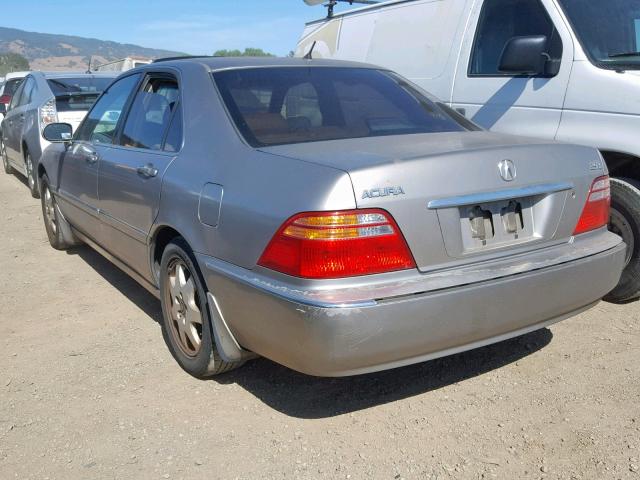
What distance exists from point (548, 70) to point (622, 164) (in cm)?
77

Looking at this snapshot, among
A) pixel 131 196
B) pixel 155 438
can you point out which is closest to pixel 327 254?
pixel 155 438

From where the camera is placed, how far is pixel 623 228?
4.11 m

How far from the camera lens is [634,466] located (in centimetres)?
255

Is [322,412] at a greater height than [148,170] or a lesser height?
lesser

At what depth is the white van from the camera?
13.2 feet

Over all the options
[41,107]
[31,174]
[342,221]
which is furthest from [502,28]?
[31,174]

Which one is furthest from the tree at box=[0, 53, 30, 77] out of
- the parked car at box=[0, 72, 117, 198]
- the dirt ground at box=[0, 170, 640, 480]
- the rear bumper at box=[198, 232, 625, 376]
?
the rear bumper at box=[198, 232, 625, 376]

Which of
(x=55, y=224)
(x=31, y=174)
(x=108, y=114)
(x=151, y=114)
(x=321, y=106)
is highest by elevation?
(x=321, y=106)

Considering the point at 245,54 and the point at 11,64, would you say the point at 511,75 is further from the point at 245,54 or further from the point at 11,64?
the point at 11,64

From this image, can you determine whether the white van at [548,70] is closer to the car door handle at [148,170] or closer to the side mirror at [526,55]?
the side mirror at [526,55]

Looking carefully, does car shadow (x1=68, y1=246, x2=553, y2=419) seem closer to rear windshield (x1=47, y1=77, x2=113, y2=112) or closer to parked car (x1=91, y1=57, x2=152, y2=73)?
rear windshield (x1=47, y1=77, x2=113, y2=112)

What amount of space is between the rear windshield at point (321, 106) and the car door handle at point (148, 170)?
21.7 inches

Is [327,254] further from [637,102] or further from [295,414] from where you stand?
[637,102]

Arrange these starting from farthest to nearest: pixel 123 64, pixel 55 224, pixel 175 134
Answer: pixel 123 64
pixel 55 224
pixel 175 134
